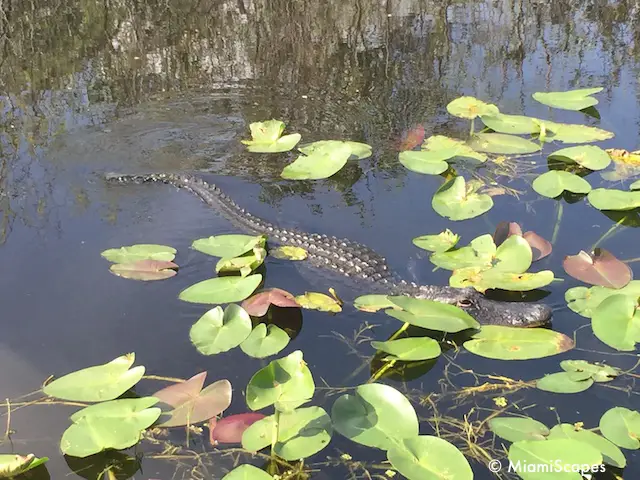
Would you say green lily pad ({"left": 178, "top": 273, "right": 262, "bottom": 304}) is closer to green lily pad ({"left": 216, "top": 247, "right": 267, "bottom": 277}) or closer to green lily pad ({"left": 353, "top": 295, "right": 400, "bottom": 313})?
green lily pad ({"left": 216, "top": 247, "right": 267, "bottom": 277})

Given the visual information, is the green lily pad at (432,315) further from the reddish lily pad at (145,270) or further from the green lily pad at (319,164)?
the green lily pad at (319,164)

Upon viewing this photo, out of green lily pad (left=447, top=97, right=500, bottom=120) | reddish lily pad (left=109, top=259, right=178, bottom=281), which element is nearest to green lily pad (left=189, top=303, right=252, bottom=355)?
reddish lily pad (left=109, top=259, right=178, bottom=281)

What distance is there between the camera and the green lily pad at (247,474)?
1814mm

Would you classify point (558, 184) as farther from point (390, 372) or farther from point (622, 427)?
point (622, 427)

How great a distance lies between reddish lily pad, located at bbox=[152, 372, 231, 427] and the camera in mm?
2160

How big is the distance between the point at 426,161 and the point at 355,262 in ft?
3.38

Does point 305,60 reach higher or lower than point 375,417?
higher

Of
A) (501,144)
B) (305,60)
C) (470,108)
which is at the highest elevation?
(305,60)

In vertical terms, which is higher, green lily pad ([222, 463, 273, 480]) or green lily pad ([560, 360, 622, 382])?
green lily pad ([222, 463, 273, 480])

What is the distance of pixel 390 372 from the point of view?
2441mm

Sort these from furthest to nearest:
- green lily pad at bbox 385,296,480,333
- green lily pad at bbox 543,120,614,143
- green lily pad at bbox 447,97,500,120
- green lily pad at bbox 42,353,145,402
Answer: green lily pad at bbox 447,97,500,120 → green lily pad at bbox 543,120,614,143 → green lily pad at bbox 385,296,480,333 → green lily pad at bbox 42,353,145,402

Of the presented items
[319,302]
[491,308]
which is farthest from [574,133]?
[319,302]

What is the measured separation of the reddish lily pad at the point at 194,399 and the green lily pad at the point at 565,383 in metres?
1.10

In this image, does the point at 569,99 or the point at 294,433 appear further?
the point at 569,99
